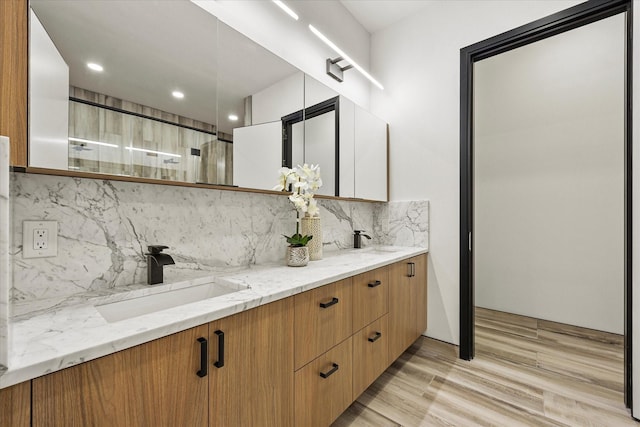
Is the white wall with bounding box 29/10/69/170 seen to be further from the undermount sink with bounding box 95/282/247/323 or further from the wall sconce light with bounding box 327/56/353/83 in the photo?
the wall sconce light with bounding box 327/56/353/83

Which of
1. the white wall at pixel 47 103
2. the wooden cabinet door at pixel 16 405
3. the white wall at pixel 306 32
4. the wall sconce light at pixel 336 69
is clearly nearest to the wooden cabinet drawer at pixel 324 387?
the wooden cabinet door at pixel 16 405

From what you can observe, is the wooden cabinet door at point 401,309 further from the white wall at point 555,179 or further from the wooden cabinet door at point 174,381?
the white wall at point 555,179

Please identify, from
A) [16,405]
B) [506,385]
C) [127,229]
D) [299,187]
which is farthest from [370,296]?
[16,405]

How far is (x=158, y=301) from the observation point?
1.16 m

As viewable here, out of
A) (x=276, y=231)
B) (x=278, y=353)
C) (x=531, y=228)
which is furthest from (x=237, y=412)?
(x=531, y=228)

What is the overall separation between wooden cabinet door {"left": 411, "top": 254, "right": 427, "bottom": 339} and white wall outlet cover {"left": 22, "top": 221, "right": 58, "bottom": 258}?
1.99 metres

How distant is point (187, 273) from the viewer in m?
1.37

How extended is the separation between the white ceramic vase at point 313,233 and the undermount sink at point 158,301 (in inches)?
26.9

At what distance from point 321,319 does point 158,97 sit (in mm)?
1142

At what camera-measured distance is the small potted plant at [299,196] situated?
5.29 ft

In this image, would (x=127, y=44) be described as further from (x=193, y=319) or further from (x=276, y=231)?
(x=276, y=231)

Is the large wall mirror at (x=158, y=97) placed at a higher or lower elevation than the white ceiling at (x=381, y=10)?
lower

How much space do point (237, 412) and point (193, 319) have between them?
37 cm

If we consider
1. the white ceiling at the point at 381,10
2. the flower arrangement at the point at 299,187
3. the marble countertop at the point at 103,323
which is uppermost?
the white ceiling at the point at 381,10
